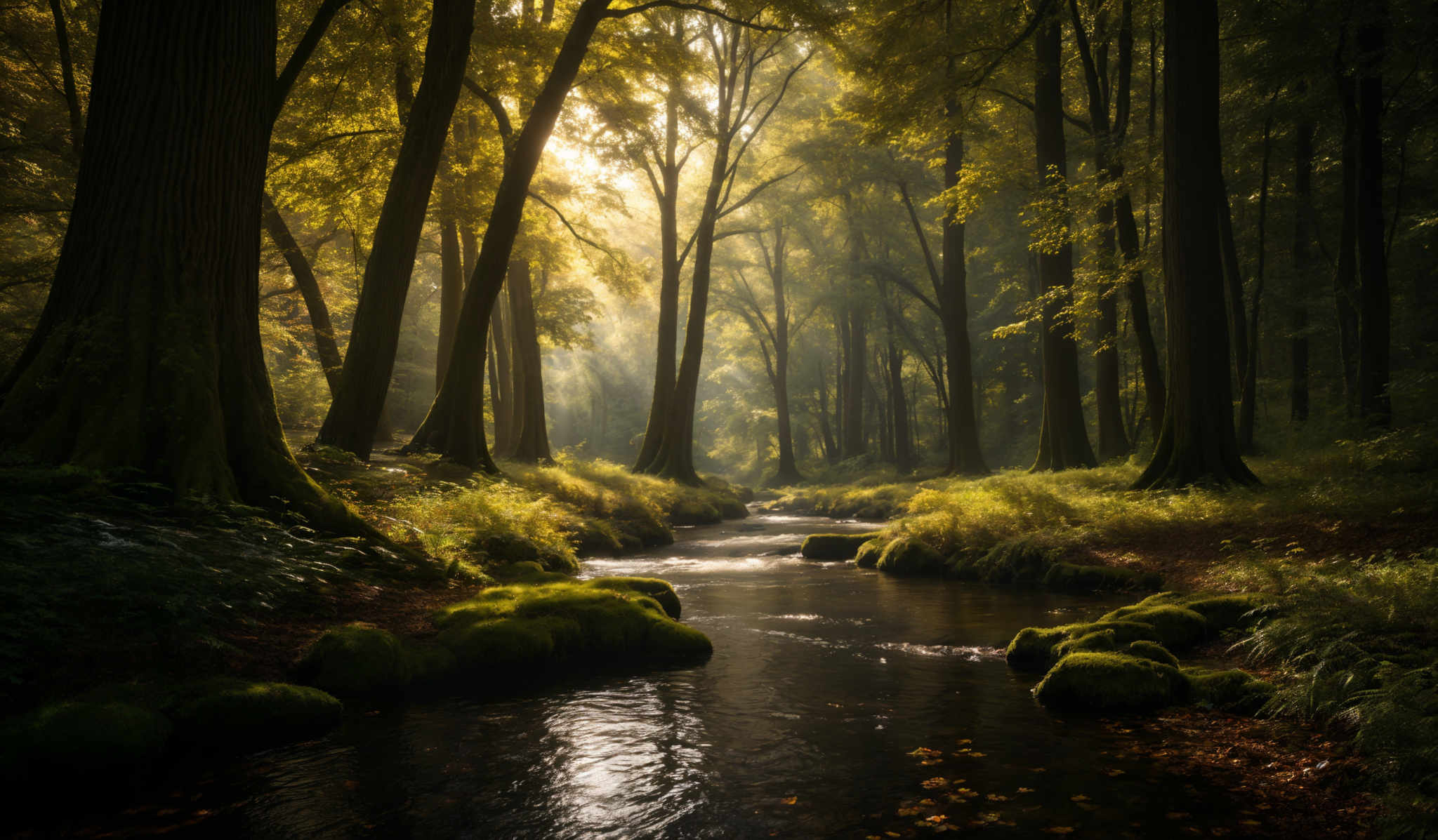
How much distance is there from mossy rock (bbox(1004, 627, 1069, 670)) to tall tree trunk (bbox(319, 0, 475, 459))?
857 centimetres

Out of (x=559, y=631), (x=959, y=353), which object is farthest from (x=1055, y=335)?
(x=559, y=631)

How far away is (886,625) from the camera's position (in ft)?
27.5

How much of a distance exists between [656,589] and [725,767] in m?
4.33

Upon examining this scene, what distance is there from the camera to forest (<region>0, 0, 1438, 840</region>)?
4.11 metres

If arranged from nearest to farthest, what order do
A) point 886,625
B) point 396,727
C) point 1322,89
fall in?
point 396,727 → point 886,625 → point 1322,89

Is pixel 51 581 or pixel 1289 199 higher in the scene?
pixel 1289 199

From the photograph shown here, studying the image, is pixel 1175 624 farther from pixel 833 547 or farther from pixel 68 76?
pixel 68 76

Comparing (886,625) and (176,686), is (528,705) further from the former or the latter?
(886,625)

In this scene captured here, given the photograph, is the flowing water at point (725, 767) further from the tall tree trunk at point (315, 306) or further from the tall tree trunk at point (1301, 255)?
the tall tree trunk at point (1301, 255)

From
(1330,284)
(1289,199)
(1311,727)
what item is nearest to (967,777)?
(1311,727)

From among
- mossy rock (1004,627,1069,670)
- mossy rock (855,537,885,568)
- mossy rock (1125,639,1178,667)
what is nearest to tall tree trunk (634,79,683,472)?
mossy rock (855,537,885,568)

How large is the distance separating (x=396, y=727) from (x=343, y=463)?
17.8ft

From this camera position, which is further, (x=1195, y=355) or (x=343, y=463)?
(x=1195, y=355)

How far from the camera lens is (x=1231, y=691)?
198 inches
